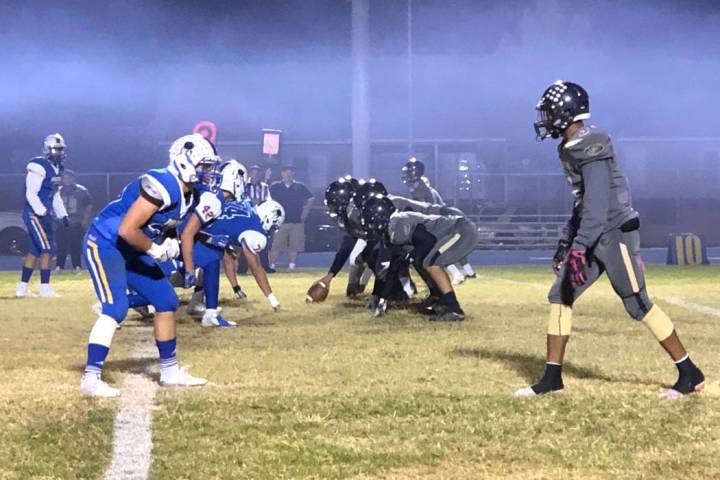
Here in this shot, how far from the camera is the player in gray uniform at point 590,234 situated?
15.9 feet

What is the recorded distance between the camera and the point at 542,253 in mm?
24266

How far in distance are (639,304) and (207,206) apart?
369 centimetres

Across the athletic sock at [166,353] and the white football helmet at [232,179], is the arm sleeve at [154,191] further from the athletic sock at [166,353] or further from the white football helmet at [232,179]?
the white football helmet at [232,179]

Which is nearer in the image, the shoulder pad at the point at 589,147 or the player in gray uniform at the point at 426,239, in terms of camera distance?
the shoulder pad at the point at 589,147

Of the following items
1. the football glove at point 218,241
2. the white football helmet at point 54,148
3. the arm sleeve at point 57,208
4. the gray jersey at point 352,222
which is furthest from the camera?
the arm sleeve at point 57,208

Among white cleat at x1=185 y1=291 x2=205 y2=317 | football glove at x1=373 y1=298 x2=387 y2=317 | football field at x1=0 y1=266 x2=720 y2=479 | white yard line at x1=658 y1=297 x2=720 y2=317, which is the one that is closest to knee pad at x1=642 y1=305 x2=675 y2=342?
football field at x1=0 y1=266 x2=720 y2=479

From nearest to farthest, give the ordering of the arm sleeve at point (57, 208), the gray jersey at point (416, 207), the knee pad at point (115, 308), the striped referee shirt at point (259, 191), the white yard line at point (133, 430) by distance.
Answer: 1. the white yard line at point (133, 430)
2. the knee pad at point (115, 308)
3. the gray jersey at point (416, 207)
4. the arm sleeve at point (57, 208)
5. the striped referee shirt at point (259, 191)

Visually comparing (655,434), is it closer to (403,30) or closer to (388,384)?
(388,384)

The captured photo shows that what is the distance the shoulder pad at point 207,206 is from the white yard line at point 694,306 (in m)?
5.19

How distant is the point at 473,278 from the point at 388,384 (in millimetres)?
9327

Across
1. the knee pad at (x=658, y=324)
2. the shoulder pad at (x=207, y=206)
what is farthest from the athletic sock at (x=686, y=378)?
the shoulder pad at (x=207, y=206)

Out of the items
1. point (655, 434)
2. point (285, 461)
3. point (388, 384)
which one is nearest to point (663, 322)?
point (655, 434)

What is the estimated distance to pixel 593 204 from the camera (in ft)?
15.8

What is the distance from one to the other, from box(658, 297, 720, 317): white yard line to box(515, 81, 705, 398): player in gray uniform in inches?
178
